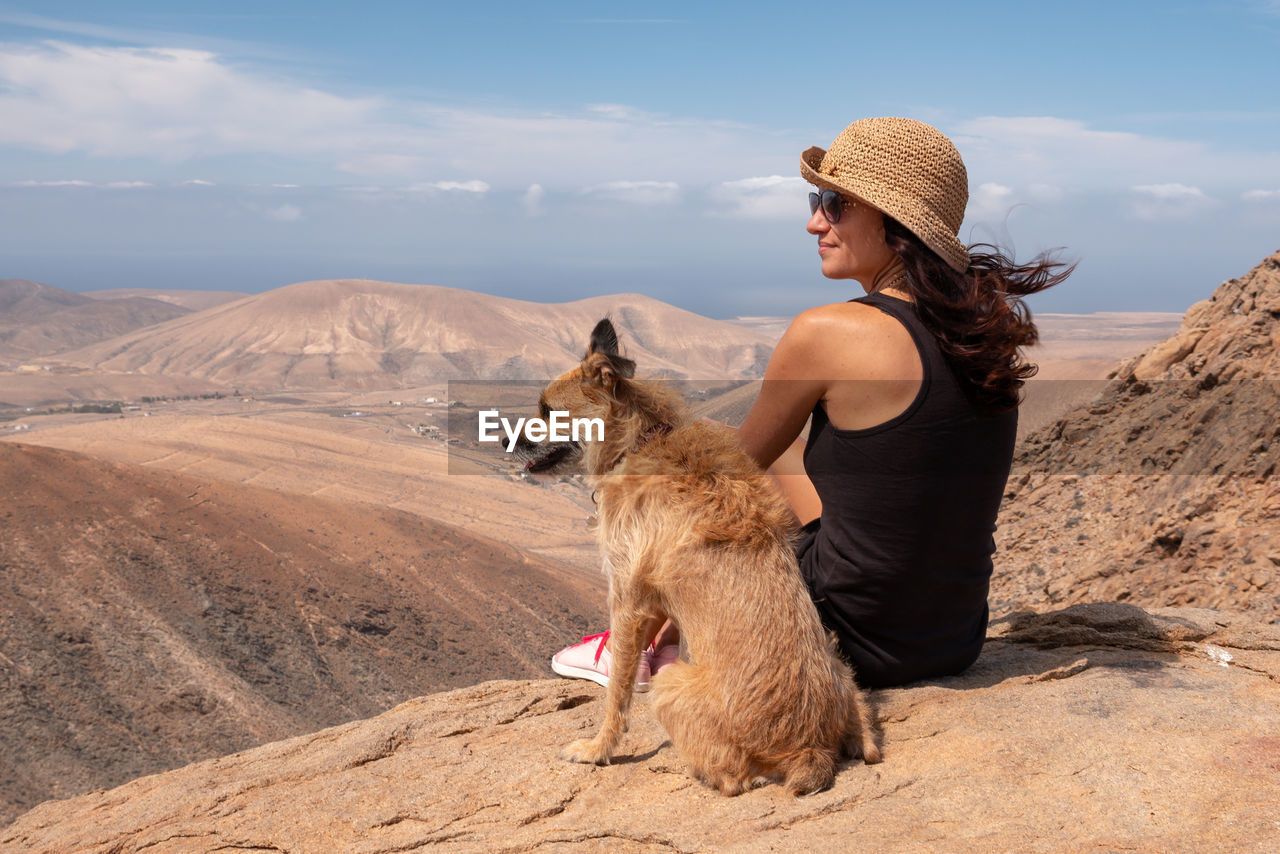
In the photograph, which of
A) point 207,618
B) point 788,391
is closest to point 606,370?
point 788,391

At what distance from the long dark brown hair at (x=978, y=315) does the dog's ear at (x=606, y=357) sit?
4.25 ft

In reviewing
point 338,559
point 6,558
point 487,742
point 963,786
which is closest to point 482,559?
point 338,559

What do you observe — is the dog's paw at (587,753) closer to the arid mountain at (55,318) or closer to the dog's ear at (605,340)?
the dog's ear at (605,340)

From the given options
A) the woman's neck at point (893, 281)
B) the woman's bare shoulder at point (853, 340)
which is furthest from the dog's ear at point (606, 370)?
the woman's neck at point (893, 281)

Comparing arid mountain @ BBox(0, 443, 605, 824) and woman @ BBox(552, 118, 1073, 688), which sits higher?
woman @ BBox(552, 118, 1073, 688)

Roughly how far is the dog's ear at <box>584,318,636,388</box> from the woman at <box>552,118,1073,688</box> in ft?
2.02

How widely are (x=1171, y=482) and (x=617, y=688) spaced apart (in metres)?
7.52

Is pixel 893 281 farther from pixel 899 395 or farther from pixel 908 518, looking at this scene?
pixel 908 518

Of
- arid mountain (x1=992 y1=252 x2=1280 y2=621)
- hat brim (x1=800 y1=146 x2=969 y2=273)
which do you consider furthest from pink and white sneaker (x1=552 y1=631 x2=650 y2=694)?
arid mountain (x1=992 y1=252 x2=1280 y2=621)

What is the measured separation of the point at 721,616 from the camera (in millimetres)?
3467

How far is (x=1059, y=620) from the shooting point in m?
5.38

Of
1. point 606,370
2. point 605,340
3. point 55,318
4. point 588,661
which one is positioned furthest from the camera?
point 55,318

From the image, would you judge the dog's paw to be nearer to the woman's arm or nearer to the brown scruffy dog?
the brown scruffy dog

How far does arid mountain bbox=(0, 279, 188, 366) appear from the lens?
12456 cm
